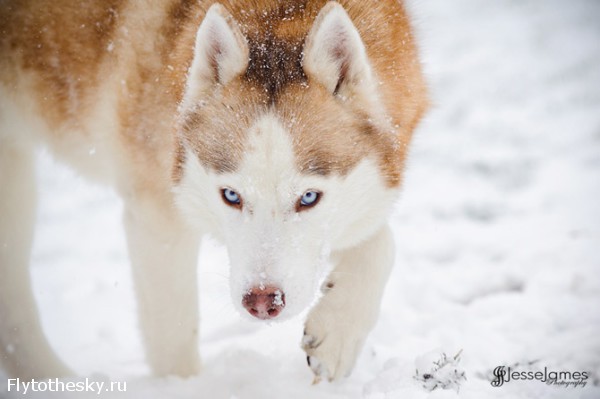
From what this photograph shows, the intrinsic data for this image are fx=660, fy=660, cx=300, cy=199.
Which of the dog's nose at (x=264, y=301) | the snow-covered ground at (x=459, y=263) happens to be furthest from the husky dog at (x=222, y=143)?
the snow-covered ground at (x=459, y=263)

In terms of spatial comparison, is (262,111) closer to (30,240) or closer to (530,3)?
(30,240)

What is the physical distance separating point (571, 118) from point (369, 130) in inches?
150

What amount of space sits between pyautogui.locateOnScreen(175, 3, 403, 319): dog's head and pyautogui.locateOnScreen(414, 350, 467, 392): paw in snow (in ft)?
2.00

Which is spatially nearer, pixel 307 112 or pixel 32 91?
pixel 307 112

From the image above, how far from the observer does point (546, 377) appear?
103 inches

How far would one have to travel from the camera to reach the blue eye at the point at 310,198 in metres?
2.29

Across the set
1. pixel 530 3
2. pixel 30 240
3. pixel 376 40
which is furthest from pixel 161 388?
pixel 530 3

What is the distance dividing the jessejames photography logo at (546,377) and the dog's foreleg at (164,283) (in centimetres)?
140

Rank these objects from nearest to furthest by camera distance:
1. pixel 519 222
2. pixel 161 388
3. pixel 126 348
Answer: pixel 161 388
pixel 126 348
pixel 519 222

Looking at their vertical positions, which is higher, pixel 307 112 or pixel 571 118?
pixel 571 118

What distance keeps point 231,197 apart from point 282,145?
29 cm

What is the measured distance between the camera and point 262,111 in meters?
2.29

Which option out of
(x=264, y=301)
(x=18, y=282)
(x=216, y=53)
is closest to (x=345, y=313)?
(x=264, y=301)

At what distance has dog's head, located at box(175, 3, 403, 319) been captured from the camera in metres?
2.22
